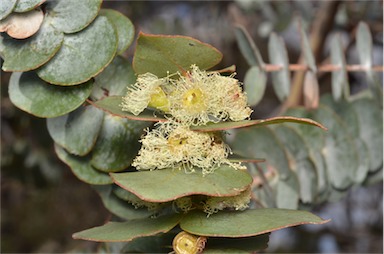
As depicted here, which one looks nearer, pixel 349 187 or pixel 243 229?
pixel 243 229

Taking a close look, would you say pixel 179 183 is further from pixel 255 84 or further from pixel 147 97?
pixel 255 84

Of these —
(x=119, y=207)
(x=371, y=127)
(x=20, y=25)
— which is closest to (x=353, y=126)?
(x=371, y=127)

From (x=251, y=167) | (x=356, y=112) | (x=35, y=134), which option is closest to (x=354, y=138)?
(x=356, y=112)

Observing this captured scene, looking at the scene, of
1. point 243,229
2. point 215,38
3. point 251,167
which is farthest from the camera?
point 215,38

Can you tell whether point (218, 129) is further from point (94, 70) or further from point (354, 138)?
point (354, 138)

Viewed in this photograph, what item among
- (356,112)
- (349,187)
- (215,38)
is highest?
(215,38)

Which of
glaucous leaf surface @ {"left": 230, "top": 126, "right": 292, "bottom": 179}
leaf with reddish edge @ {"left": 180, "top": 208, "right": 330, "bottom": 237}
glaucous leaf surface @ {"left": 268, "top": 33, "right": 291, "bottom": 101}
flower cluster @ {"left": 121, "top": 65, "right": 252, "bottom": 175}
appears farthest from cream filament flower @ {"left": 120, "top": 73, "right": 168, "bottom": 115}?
glaucous leaf surface @ {"left": 268, "top": 33, "right": 291, "bottom": 101}

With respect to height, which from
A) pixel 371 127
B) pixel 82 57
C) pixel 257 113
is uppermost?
A: pixel 82 57
